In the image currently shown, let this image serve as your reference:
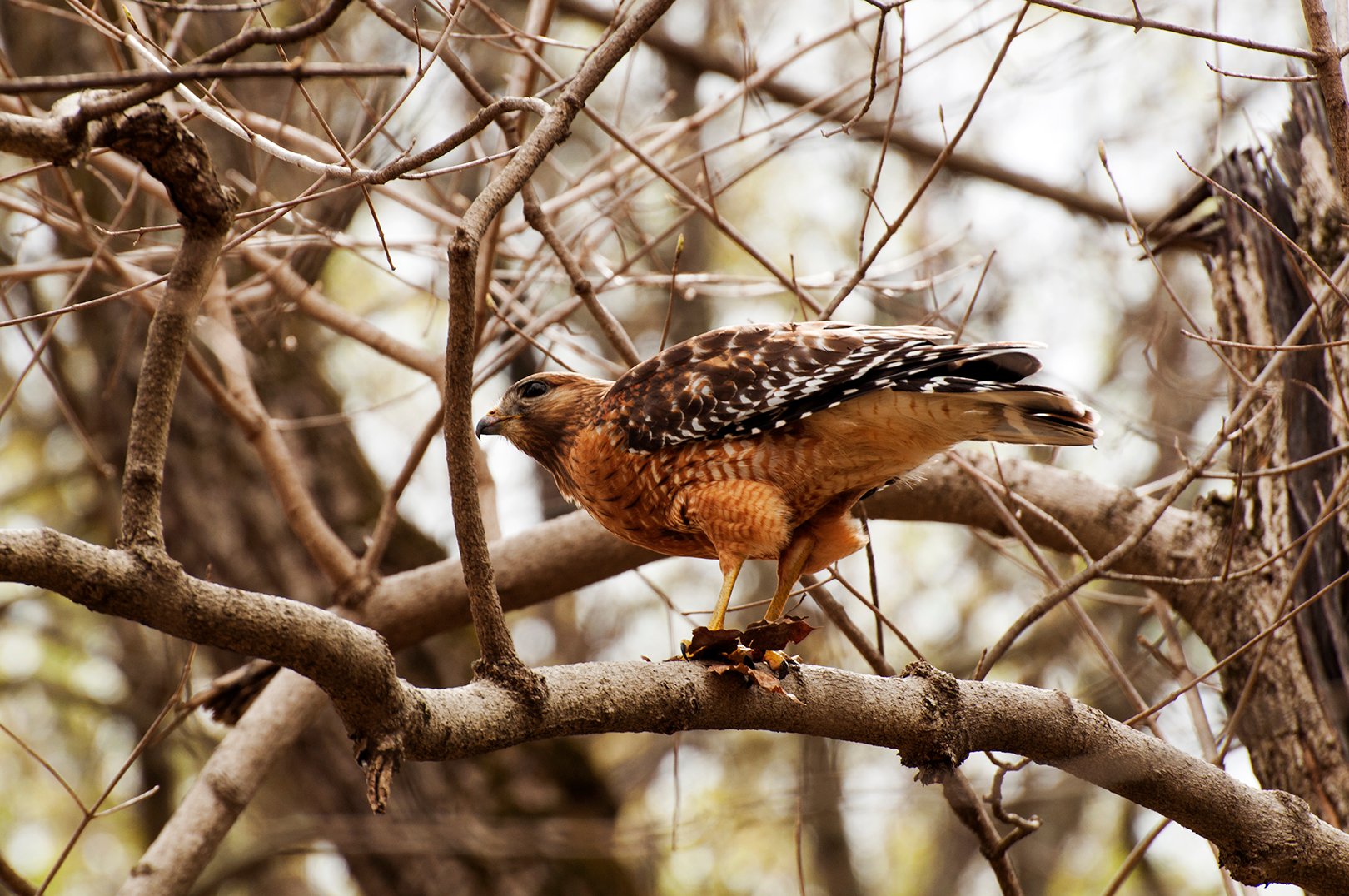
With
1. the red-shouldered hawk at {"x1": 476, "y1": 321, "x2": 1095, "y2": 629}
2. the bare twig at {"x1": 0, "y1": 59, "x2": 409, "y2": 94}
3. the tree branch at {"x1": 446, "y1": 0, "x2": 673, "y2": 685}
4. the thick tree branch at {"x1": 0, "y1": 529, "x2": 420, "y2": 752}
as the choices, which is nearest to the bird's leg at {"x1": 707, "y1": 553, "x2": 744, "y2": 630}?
the red-shouldered hawk at {"x1": 476, "y1": 321, "x2": 1095, "y2": 629}

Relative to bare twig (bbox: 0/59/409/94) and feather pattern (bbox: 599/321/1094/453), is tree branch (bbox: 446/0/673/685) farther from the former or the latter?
feather pattern (bbox: 599/321/1094/453)

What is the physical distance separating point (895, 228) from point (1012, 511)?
148cm

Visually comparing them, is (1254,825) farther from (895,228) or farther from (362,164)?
(362,164)

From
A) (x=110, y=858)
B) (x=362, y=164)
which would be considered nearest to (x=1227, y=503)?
(x=362, y=164)

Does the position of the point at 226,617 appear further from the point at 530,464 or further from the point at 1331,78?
the point at 530,464

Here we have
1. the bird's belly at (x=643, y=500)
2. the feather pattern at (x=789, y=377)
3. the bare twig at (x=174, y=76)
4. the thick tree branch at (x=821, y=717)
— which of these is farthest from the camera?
the bird's belly at (x=643, y=500)

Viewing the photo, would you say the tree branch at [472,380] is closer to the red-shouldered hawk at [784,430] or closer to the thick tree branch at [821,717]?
the thick tree branch at [821,717]

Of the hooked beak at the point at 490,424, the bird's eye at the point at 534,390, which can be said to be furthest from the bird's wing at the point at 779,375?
the hooked beak at the point at 490,424

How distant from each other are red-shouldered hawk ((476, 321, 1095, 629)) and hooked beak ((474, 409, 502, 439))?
0.40 m

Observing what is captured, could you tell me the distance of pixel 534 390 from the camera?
432 cm

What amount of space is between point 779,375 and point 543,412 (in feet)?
3.16

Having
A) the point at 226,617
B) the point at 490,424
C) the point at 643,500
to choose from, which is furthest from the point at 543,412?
the point at 226,617

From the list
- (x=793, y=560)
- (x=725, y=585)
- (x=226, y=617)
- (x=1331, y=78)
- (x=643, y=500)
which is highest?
(x=643, y=500)

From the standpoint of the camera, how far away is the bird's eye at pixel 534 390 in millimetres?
4320
